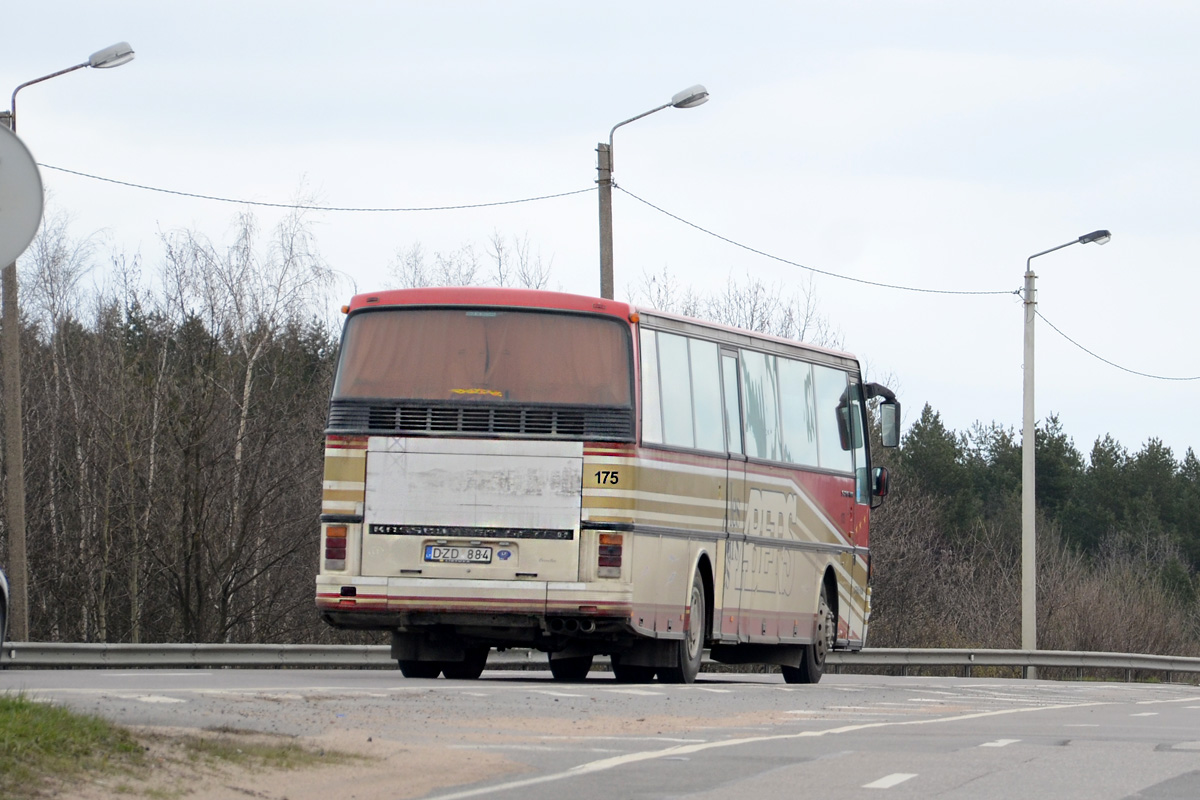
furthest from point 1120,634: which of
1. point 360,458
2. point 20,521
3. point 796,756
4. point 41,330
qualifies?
point 796,756

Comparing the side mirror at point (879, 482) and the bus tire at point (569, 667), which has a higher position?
the side mirror at point (879, 482)

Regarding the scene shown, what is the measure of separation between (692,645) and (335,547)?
12.2 ft

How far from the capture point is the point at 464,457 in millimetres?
18047

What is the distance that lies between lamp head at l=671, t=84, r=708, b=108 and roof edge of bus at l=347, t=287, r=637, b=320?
999 centimetres

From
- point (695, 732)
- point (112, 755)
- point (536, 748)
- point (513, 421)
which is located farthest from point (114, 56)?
point (112, 755)

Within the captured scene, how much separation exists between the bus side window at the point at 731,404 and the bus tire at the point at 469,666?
3225 millimetres

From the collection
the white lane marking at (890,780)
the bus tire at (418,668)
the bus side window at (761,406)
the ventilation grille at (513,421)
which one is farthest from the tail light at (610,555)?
the white lane marking at (890,780)

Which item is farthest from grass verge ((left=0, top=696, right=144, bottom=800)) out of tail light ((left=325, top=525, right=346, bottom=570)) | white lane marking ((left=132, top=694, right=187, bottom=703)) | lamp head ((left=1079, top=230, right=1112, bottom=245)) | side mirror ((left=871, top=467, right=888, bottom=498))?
lamp head ((left=1079, top=230, right=1112, bottom=245))

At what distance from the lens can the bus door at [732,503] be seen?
2014cm

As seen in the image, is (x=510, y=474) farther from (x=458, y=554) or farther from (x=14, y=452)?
(x=14, y=452)

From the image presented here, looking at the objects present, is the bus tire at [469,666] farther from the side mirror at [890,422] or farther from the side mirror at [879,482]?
the side mirror at [879,482]

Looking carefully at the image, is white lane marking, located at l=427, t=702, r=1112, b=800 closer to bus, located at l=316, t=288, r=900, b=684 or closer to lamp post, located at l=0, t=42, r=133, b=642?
bus, located at l=316, t=288, r=900, b=684

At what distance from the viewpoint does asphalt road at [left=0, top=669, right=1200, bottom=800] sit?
9.91 m

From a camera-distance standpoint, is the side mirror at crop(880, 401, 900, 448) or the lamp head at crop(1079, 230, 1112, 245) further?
the lamp head at crop(1079, 230, 1112, 245)
